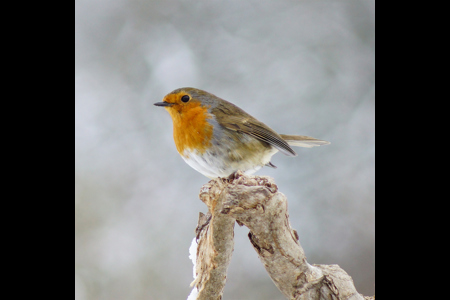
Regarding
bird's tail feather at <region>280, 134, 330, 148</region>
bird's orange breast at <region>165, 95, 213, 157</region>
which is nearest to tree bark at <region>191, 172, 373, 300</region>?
bird's orange breast at <region>165, 95, 213, 157</region>

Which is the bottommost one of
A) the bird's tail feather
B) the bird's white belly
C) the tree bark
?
the tree bark

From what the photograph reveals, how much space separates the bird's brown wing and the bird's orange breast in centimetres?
8

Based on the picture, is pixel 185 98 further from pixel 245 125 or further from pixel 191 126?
pixel 245 125

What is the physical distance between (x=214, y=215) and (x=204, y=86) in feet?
5.19

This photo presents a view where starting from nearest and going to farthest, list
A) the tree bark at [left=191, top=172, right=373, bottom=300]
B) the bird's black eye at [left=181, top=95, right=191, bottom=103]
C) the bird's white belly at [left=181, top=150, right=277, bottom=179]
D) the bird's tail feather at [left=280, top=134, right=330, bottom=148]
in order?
the tree bark at [left=191, top=172, right=373, bottom=300]
the bird's white belly at [left=181, top=150, right=277, bottom=179]
the bird's black eye at [left=181, top=95, right=191, bottom=103]
the bird's tail feather at [left=280, top=134, right=330, bottom=148]

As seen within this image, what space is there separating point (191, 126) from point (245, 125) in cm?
30

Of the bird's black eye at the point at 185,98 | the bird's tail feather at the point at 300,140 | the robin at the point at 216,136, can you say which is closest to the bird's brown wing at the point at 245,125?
the robin at the point at 216,136

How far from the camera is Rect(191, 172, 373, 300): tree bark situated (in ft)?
6.68

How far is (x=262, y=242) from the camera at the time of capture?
2119 millimetres

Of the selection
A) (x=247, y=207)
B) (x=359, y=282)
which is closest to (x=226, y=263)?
(x=247, y=207)

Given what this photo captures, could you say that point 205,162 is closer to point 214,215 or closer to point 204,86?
point 214,215

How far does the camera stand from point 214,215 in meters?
2.09

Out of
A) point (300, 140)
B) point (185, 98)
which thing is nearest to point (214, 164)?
point (185, 98)

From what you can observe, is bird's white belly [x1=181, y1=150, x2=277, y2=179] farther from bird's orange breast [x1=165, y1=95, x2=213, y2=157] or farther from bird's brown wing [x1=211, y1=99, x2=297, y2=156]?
bird's brown wing [x1=211, y1=99, x2=297, y2=156]
